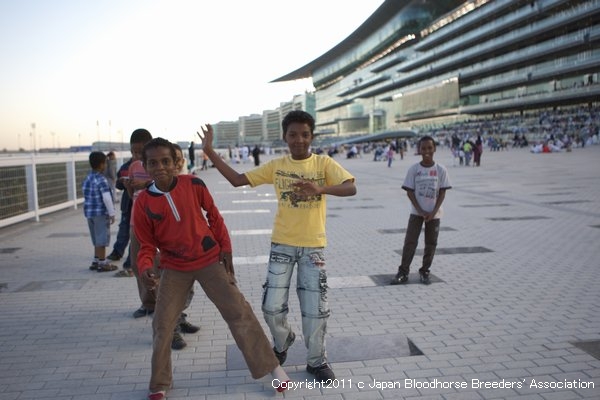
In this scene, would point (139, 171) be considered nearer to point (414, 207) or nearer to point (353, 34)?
point (414, 207)

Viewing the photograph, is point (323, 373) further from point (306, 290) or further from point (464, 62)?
point (464, 62)

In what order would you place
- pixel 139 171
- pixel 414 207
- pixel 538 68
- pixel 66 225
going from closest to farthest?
1. pixel 139 171
2. pixel 414 207
3. pixel 66 225
4. pixel 538 68

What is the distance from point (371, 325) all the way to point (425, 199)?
179cm

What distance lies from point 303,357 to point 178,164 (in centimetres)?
169

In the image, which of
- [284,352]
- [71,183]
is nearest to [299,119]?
[284,352]

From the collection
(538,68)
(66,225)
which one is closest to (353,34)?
(538,68)

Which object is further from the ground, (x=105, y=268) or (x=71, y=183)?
(x=71, y=183)

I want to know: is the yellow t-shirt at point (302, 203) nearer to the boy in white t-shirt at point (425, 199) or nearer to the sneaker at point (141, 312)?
the sneaker at point (141, 312)

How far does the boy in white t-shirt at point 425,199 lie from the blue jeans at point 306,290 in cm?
252

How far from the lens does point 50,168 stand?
1255cm

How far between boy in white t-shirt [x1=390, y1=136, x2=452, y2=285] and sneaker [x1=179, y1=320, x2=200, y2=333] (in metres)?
2.39

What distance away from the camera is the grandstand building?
53947 mm

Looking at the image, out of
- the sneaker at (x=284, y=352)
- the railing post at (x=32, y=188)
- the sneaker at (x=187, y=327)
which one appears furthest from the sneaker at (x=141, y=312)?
the railing post at (x=32, y=188)

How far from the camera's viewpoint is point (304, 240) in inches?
132
